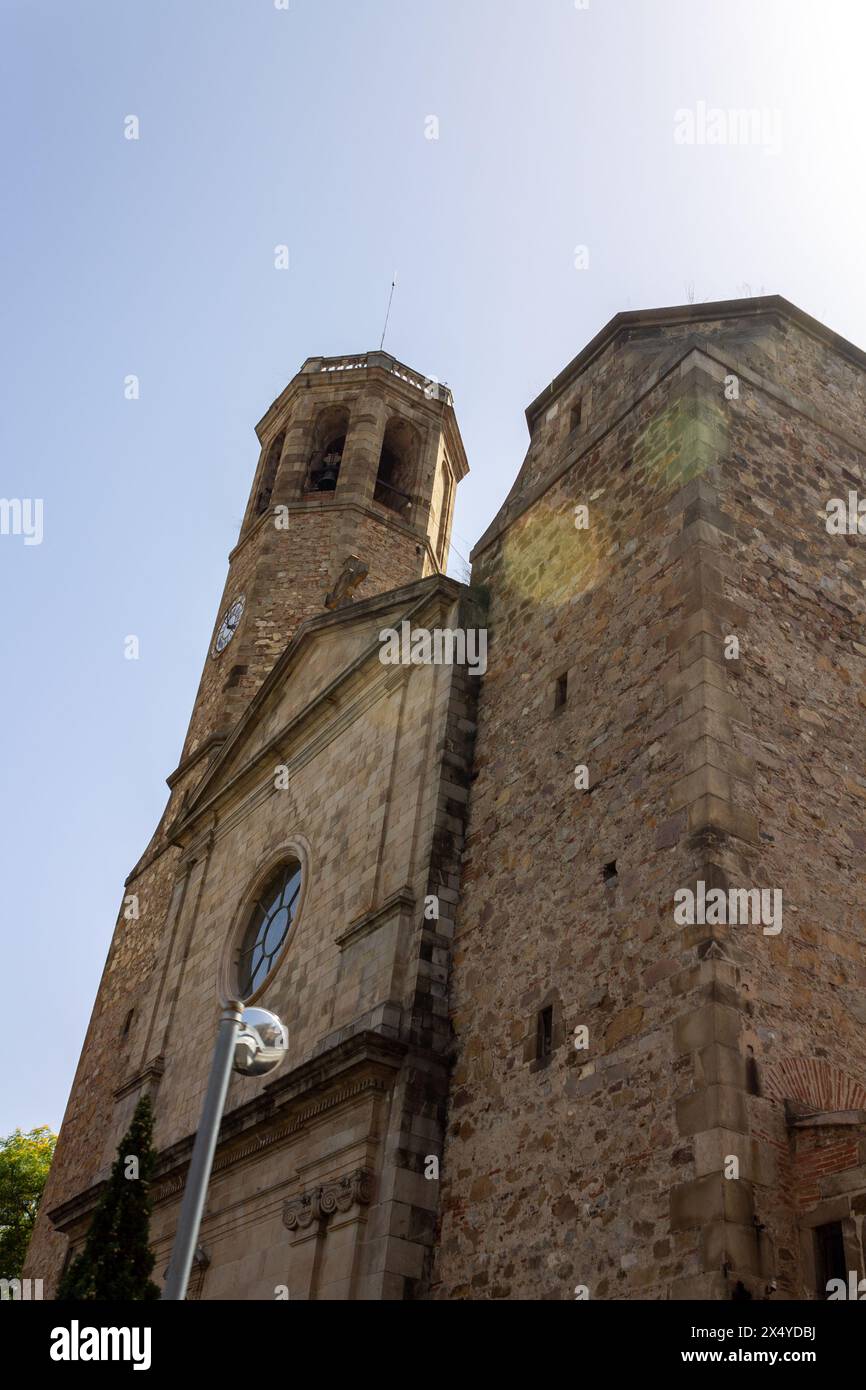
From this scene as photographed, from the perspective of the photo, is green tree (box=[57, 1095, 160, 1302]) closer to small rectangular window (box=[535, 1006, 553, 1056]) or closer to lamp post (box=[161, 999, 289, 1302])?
lamp post (box=[161, 999, 289, 1302])

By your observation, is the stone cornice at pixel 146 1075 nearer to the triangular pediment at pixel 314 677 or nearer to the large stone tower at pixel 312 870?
the large stone tower at pixel 312 870

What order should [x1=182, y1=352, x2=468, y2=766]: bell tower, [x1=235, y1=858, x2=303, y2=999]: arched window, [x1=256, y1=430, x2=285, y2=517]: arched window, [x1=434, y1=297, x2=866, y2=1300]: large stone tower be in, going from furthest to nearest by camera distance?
1. [x1=256, y1=430, x2=285, y2=517]: arched window
2. [x1=182, y1=352, x2=468, y2=766]: bell tower
3. [x1=235, y1=858, x2=303, y2=999]: arched window
4. [x1=434, y1=297, x2=866, y2=1300]: large stone tower

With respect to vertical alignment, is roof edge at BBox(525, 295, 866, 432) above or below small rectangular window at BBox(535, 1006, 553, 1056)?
above

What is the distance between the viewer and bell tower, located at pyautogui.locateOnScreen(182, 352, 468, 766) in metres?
20.6

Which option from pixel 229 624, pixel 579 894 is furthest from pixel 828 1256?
pixel 229 624

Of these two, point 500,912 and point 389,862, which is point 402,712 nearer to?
point 389,862

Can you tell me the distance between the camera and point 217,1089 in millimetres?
6047

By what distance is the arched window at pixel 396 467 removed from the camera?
2267 cm

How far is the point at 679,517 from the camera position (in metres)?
10.7

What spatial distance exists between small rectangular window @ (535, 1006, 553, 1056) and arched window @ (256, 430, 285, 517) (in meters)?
14.8

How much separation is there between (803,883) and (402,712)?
557 cm

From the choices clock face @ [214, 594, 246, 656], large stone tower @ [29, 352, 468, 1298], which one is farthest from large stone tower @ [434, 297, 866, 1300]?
clock face @ [214, 594, 246, 656]

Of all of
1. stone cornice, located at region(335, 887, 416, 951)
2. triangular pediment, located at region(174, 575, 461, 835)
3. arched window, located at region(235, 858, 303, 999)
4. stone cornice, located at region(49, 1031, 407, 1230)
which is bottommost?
stone cornice, located at region(49, 1031, 407, 1230)

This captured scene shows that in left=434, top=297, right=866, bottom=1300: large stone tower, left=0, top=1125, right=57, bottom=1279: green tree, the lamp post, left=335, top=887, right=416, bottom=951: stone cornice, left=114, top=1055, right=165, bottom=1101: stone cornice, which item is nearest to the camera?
the lamp post
